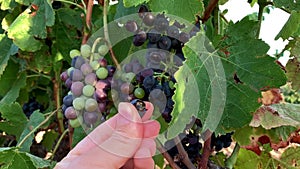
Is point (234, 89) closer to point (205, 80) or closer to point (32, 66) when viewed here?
point (205, 80)

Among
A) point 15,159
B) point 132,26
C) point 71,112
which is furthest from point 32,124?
point 132,26

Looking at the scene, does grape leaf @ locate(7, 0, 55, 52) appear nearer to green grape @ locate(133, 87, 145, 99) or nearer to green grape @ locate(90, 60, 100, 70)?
green grape @ locate(90, 60, 100, 70)

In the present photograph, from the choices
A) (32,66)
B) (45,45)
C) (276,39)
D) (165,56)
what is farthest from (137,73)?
(32,66)

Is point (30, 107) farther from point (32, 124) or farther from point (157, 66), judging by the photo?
point (157, 66)

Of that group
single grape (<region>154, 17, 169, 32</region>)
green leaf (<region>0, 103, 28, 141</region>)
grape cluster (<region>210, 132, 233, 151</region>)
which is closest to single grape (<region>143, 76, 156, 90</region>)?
single grape (<region>154, 17, 169, 32</region>)

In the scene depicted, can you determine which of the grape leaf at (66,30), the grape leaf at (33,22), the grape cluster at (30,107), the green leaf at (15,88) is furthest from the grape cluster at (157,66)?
the grape cluster at (30,107)

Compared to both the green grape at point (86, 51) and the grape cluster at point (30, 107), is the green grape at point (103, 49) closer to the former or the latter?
the green grape at point (86, 51)
